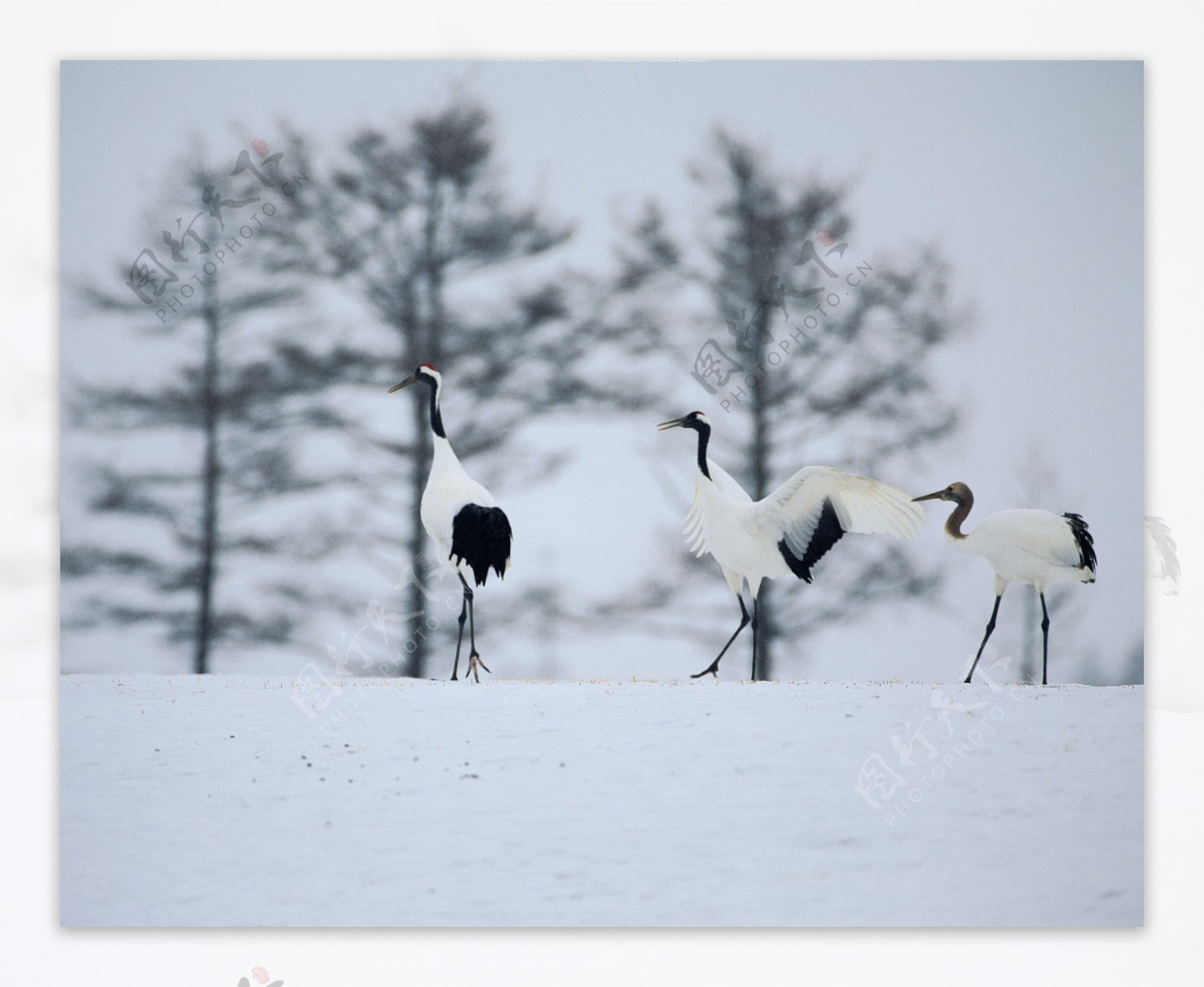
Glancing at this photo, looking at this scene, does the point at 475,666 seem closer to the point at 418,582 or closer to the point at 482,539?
the point at 418,582

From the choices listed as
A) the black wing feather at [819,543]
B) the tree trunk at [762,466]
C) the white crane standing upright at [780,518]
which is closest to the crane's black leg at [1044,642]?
the white crane standing upright at [780,518]

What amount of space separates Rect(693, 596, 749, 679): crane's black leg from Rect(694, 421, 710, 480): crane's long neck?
71 centimetres

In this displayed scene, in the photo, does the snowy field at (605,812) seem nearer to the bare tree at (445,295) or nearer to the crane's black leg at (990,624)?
the crane's black leg at (990,624)

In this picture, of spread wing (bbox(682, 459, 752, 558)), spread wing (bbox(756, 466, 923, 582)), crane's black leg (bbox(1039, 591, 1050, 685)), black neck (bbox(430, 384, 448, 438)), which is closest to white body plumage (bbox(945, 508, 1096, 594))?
crane's black leg (bbox(1039, 591, 1050, 685))

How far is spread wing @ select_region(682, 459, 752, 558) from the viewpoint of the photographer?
6457 mm

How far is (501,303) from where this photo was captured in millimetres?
6715

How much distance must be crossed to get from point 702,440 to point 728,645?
107cm

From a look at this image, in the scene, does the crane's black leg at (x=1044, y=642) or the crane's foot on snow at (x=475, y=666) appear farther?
the crane's foot on snow at (x=475, y=666)

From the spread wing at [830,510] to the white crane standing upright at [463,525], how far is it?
4.48 feet

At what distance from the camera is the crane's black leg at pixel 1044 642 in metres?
6.37

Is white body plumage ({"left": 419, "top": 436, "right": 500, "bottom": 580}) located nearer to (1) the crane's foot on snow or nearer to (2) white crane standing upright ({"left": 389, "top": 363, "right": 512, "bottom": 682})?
(2) white crane standing upright ({"left": 389, "top": 363, "right": 512, "bottom": 682})
